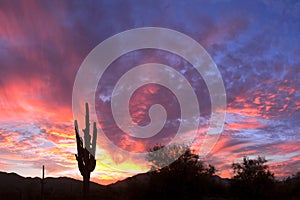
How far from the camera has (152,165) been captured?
101 ft

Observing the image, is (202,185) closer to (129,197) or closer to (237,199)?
(237,199)

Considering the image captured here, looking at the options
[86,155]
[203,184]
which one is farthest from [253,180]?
[86,155]

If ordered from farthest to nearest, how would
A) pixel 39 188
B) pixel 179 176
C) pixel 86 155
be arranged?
pixel 39 188, pixel 179 176, pixel 86 155

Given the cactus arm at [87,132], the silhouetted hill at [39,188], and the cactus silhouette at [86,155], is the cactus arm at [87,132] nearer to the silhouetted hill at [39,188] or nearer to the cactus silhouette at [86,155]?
the cactus silhouette at [86,155]

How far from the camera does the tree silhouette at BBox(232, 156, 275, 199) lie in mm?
30500

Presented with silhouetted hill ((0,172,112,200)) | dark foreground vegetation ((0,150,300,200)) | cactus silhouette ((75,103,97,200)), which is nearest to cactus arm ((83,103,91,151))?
cactus silhouette ((75,103,97,200))

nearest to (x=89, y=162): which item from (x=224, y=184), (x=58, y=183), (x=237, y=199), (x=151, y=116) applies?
(x=151, y=116)

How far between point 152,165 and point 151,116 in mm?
Result: 6072

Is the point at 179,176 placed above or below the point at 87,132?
below

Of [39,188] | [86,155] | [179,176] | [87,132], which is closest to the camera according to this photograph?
[86,155]

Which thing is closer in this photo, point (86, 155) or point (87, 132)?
point (86, 155)

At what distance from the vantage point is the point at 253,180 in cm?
3145

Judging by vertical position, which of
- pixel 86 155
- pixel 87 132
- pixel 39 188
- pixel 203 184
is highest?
pixel 87 132

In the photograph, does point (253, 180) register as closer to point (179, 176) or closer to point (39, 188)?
point (179, 176)
